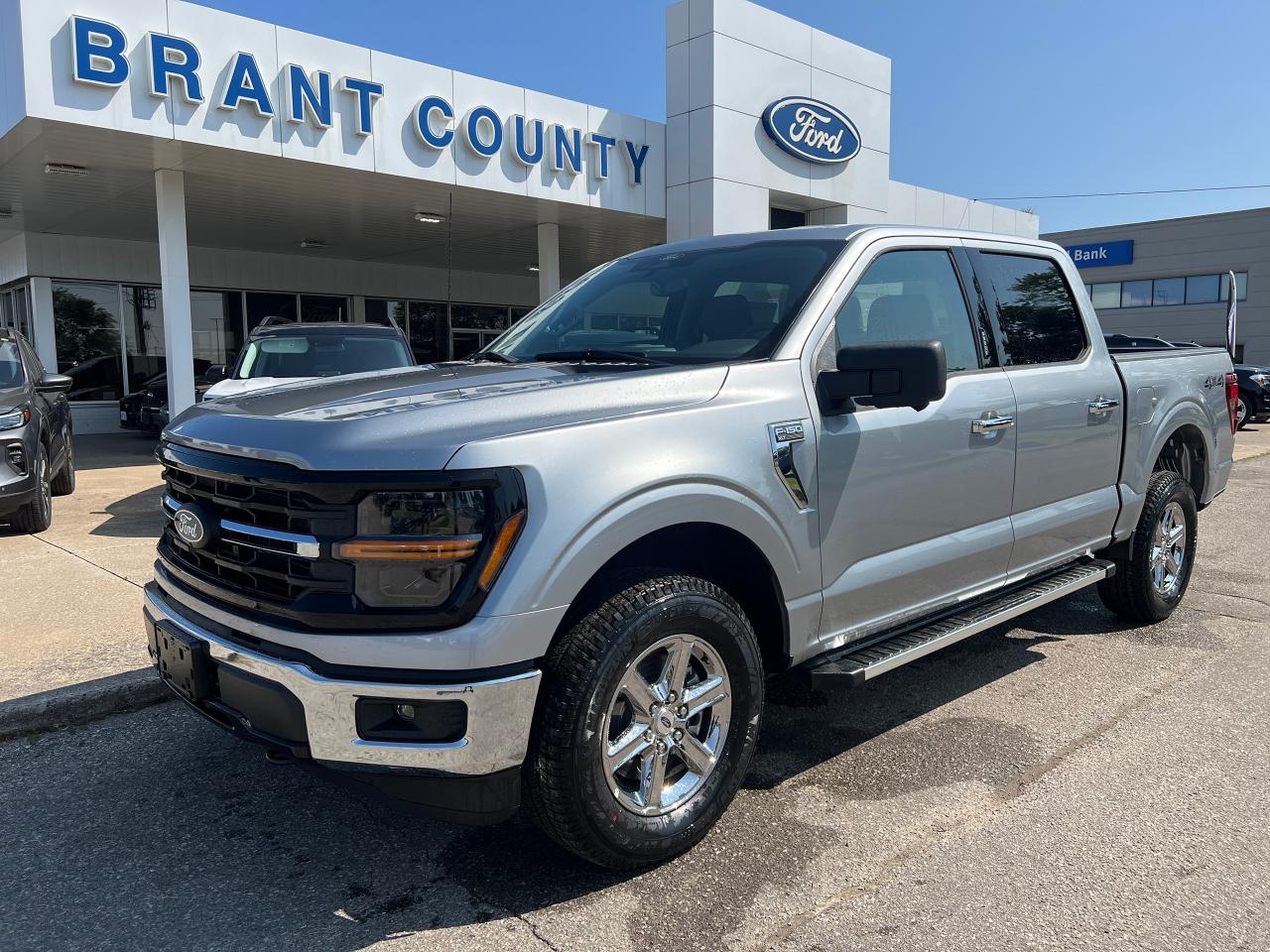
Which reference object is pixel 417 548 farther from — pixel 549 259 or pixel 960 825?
pixel 549 259

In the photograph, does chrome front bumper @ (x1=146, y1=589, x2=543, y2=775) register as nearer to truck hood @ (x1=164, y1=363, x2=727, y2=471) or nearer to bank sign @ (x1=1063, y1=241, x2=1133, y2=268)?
truck hood @ (x1=164, y1=363, x2=727, y2=471)

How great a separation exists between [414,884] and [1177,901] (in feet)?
7.07

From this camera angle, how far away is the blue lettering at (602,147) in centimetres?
1439

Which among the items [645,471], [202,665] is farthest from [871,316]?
[202,665]

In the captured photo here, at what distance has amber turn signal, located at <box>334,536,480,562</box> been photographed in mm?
2369

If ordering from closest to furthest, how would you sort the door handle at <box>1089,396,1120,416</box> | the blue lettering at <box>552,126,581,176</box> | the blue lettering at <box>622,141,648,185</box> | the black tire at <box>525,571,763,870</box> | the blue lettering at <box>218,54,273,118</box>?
1. the black tire at <box>525,571,763,870</box>
2. the door handle at <box>1089,396,1120,416</box>
3. the blue lettering at <box>218,54,273,118</box>
4. the blue lettering at <box>552,126,581,176</box>
5. the blue lettering at <box>622,141,648,185</box>

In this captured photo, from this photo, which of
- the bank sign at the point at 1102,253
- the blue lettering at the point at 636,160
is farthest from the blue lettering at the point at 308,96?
the bank sign at the point at 1102,253

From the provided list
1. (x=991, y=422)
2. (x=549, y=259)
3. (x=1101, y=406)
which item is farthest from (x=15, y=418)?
(x=549, y=259)

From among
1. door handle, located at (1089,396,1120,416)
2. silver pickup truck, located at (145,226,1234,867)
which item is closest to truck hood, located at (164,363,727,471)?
silver pickup truck, located at (145,226,1234,867)

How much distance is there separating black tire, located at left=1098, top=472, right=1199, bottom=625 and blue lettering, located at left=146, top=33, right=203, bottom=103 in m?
10.1

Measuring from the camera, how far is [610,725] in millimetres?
2795

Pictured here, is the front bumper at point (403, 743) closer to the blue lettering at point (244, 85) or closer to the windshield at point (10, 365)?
the windshield at point (10, 365)

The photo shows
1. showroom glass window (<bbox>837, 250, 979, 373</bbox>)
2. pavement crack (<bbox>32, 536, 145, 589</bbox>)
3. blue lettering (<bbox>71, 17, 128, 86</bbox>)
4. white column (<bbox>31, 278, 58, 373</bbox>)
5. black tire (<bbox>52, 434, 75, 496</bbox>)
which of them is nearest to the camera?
showroom glass window (<bbox>837, 250, 979, 373</bbox>)

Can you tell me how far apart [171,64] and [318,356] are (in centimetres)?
372
